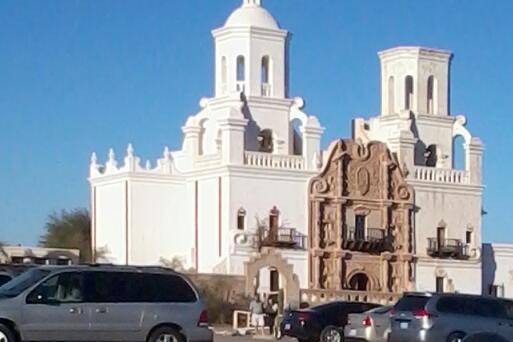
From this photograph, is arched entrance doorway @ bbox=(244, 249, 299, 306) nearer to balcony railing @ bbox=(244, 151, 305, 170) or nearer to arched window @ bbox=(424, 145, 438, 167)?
balcony railing @ bbox=(244, 151, 305, 170)

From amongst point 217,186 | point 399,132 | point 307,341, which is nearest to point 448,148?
point 399,132

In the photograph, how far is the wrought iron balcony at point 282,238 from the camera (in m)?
70.0

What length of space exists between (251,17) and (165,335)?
47.0 m

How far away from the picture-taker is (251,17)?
74.4 m

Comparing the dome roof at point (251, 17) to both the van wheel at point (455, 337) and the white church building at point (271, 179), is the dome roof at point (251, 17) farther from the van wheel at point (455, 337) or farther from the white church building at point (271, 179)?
the van wheel at point (455, 337)

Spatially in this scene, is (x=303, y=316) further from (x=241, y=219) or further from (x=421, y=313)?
(x=241, y=219)

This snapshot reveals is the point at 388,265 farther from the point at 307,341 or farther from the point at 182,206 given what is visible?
the point at 307,341

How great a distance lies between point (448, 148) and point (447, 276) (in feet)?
25.3

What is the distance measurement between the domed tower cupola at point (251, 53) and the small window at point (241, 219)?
700 centimetres

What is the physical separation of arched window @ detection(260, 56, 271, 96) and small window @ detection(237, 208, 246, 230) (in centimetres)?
755

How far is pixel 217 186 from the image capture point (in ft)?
232

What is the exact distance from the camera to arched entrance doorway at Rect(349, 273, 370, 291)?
74088 mm

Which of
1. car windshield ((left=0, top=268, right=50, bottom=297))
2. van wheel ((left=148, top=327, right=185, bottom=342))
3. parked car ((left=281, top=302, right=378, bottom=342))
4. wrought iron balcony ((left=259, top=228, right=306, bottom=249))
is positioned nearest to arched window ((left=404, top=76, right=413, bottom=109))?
wrought iron balcony ((left=259, top=228, right=306, bottom=249))

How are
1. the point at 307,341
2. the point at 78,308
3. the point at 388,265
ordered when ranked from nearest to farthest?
the point at 78,308, the point at 307,341, the point at 388,265
